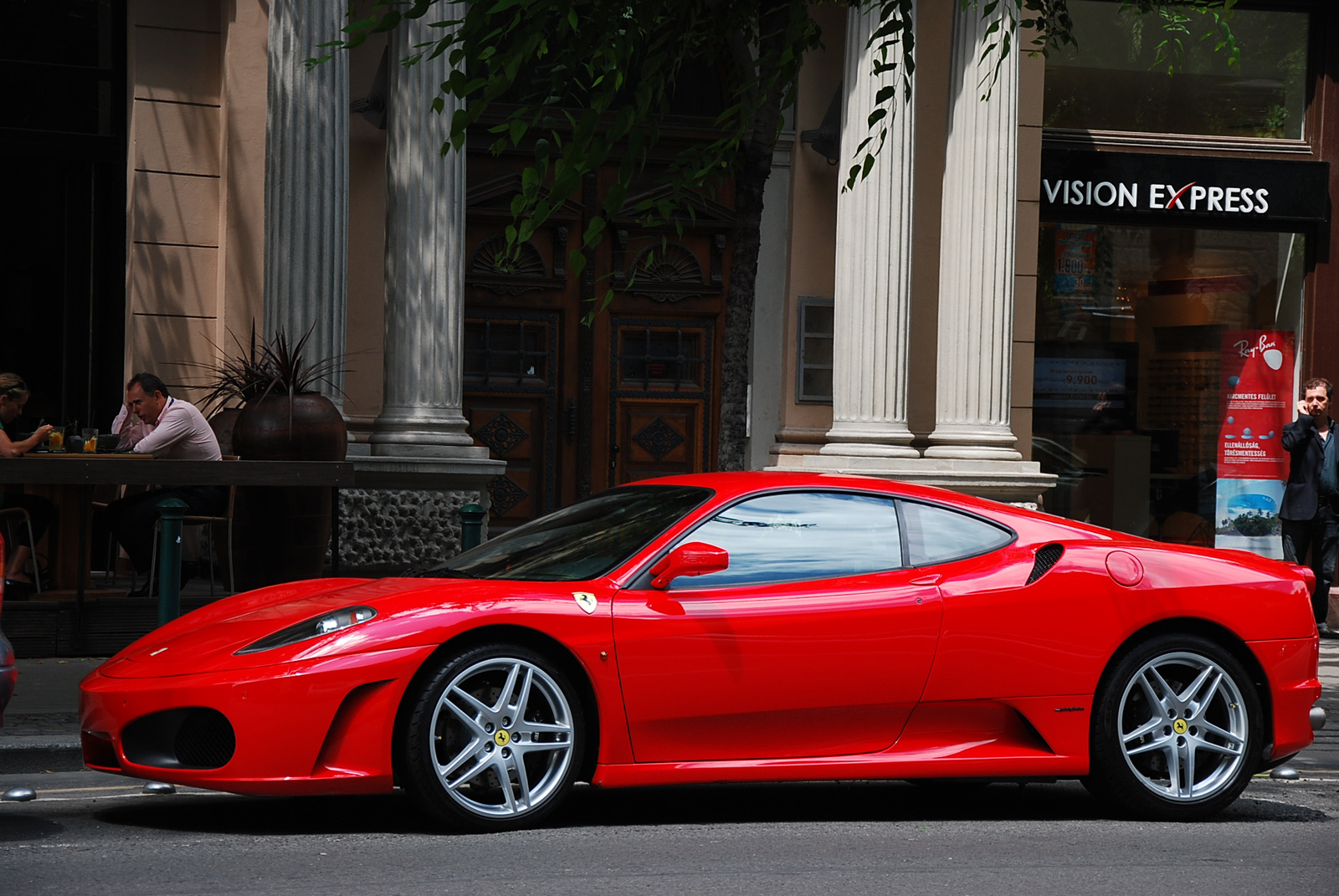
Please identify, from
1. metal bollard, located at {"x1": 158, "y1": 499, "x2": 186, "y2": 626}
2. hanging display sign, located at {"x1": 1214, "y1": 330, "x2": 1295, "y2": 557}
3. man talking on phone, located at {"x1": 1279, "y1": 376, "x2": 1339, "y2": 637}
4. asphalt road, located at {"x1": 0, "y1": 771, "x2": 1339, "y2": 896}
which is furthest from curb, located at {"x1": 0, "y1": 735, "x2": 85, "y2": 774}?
hanging display sign, located at {"x1": 1214, "y1": 330, "x2": 1295, "y2": 557}

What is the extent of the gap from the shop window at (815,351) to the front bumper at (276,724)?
31.5 feet

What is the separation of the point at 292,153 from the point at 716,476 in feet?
23.4

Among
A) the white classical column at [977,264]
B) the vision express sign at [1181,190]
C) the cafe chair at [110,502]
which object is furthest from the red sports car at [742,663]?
the vision express sign at [1181,190]

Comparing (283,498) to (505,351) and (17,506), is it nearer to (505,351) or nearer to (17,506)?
(17,506)

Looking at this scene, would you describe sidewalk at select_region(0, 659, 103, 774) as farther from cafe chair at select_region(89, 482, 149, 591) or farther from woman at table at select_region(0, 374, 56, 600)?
cafe chair at select_region(89, 482, 149, 591)

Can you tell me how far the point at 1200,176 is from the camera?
14.6 meters

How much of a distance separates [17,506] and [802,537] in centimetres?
612

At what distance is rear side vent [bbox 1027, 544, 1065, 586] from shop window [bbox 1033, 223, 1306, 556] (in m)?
8.98

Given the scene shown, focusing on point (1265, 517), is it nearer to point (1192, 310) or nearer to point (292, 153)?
point (1192, 310)

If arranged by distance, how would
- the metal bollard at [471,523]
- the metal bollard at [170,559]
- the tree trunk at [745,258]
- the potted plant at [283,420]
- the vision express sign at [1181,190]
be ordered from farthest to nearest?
the vision express sign at [1181,190] → the potted plant at [283,420] → the metal bollard at [471,523] → the tree trunk at [745,258] → the metal bollard at [170,559]

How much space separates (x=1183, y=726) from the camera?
19.4ft

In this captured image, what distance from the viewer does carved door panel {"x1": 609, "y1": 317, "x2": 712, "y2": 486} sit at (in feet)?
47.0

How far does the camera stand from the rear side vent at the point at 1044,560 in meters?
5.86

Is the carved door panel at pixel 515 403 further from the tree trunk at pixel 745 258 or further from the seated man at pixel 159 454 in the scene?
the tree trunk at pixel 745 258
